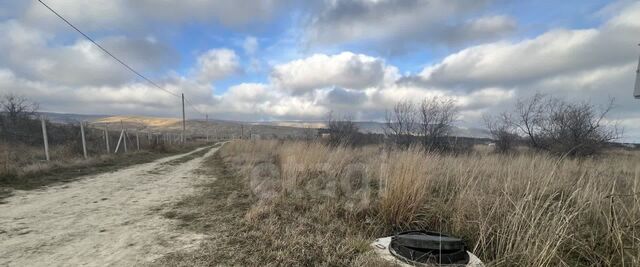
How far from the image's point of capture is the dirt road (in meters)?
3.32

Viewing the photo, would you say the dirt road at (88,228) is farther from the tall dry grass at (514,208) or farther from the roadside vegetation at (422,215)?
the tall dry grass at (514,208)

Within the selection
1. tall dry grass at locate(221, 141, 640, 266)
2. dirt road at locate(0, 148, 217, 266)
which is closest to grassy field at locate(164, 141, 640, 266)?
tall dry grass at locate(221, 141, 640, 266)

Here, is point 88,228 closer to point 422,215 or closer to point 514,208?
point 422,215

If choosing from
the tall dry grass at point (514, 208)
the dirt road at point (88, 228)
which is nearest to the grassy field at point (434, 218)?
the tall dry grass at point (514, 208)

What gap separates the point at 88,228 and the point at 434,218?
189 inches

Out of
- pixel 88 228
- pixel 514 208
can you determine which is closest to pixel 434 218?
pixel 514 208

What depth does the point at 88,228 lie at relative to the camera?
4.34 m

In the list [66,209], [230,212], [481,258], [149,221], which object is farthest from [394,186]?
[66,209]

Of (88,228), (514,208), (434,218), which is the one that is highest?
(514,208)

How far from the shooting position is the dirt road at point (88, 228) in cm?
332

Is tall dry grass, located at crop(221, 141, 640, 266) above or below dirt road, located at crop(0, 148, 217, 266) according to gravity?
above

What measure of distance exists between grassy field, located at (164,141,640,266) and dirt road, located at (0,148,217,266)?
42 cm

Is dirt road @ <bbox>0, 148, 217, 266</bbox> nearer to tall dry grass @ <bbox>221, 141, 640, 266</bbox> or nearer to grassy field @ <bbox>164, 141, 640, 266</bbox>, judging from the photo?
grassy field @ <bbox>164, 141, 640, 266</bbox>

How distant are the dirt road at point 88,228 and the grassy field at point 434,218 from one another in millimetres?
423
